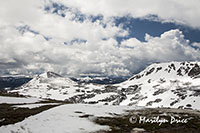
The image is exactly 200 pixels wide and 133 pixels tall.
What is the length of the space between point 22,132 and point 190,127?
32520mm

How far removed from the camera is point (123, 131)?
30531 millimetres

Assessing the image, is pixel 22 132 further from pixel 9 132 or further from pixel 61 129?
pixel 61 129

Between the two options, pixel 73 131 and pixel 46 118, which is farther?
pixel 46 118

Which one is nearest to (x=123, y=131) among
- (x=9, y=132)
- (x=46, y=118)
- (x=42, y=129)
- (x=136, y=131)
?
(x=136, y=131)

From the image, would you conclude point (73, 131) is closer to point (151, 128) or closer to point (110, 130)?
point (110, 130)

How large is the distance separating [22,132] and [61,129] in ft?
20.3

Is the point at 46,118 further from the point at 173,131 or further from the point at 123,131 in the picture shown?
the point at 173,131

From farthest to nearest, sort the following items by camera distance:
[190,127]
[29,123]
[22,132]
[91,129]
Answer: [190,127] < [29,123] < [91,129] < [22,132]

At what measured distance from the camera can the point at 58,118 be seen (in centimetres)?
3653

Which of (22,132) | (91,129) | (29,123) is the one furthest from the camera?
(29,123)

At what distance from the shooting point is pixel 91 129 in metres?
30.3

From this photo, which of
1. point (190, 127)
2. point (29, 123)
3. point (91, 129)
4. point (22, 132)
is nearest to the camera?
point (22, 132)

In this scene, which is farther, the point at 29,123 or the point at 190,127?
the point at 190,127

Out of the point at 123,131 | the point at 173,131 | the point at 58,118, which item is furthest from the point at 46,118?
the point at 173,131
